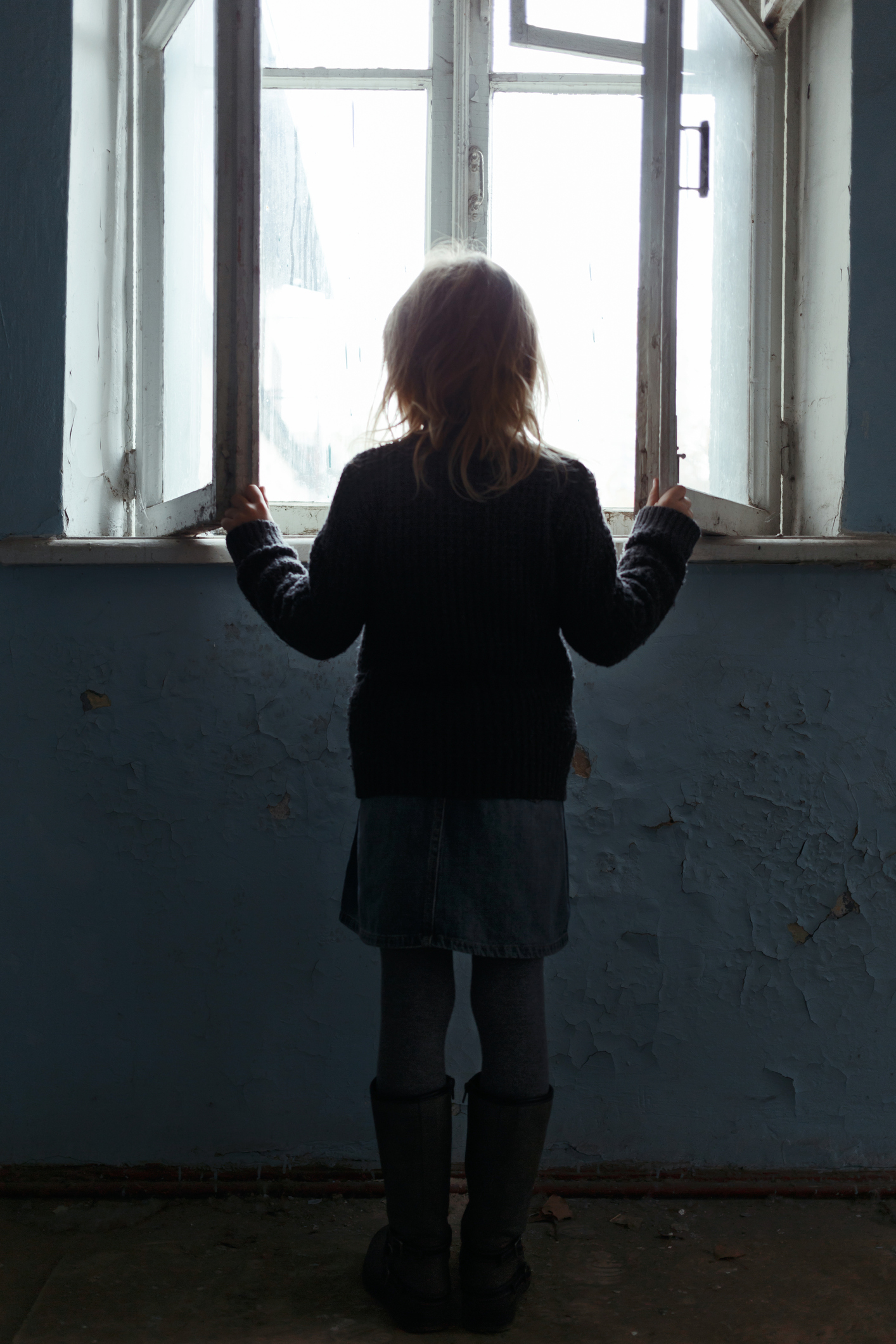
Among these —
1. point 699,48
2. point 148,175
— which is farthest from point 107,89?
point 699,48

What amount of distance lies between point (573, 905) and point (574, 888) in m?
0.03

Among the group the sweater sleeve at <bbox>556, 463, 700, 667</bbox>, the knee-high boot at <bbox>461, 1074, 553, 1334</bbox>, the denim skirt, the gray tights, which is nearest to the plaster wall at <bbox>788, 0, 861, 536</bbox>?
the sweater sleeve at <bbox>556, 463, 700, 667</bbox>

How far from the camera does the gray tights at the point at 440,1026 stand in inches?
51.3

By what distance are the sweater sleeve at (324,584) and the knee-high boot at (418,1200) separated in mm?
607

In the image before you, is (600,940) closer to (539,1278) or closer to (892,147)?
(539,1278)

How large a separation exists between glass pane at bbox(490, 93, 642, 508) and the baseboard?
3.93 ft

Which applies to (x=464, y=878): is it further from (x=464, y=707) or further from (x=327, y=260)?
(x=327, y=260)

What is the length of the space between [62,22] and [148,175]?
279 mm

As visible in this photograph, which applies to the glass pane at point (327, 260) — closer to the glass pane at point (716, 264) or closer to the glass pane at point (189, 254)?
the glass pane at point (189, 254)

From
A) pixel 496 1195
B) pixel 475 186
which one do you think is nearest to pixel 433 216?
pixel 475 186

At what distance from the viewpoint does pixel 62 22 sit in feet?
5.35

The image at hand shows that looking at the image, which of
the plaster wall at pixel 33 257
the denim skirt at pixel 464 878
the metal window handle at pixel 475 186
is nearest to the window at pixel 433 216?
the metal window handle at pixel 475 186

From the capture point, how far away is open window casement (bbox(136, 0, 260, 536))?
1.47m

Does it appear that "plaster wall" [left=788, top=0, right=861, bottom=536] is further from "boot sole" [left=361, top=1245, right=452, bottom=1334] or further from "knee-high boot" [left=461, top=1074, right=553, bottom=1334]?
"boot sole" [left=361, top=1245, right=452, bottom=1334]
